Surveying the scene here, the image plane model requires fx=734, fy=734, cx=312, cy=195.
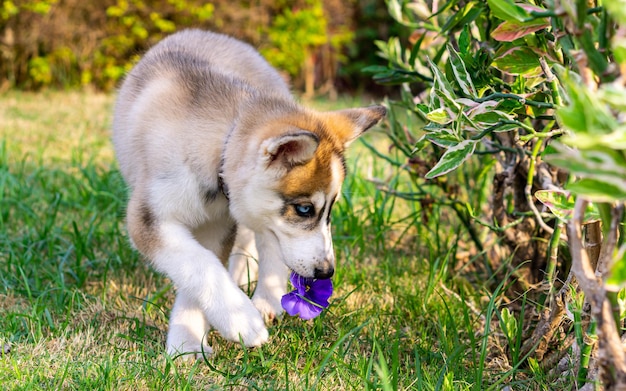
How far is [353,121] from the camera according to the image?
110 inches

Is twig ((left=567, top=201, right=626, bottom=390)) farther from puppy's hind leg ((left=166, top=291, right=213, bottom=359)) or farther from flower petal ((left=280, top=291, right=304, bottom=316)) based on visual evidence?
puppy's hind leg ((left=166, top=291, right=213, bottom=359))

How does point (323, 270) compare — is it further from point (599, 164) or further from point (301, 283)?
point (599, 164)

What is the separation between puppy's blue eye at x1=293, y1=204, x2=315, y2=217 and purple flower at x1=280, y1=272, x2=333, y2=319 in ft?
0.77

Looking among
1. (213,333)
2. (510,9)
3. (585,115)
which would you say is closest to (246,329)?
(213,333)

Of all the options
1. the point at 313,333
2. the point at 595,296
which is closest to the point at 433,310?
the point at 313,333

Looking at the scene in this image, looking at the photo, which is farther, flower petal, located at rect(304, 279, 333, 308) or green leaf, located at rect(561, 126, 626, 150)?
flower petal, located at rect(304, 279, 333, 308)

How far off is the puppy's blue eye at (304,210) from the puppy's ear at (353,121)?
13.9 inches

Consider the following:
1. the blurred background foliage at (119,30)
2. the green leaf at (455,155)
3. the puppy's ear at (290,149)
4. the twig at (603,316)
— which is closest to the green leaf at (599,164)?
the twig at (603,316)

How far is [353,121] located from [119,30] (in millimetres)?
6490

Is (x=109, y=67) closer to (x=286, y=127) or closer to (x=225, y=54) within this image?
(x=225, y=54)

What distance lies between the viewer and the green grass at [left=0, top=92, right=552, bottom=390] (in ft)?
7.41

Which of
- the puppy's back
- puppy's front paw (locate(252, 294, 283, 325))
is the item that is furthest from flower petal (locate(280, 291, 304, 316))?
the puppy's back

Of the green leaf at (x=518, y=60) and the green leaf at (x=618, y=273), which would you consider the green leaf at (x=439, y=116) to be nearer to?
the green leaf at (x=518, y=60)

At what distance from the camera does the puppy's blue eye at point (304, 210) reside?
251 cm
